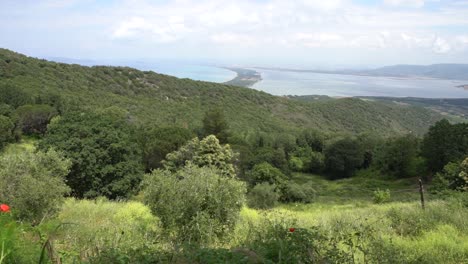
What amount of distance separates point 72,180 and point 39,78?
174ft

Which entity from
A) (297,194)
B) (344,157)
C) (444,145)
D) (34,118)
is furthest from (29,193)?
(344,157)

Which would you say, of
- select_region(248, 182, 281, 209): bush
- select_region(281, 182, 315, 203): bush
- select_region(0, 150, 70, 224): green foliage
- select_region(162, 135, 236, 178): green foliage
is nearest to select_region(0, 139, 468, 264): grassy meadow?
select_region(0, 150, 70, 224): green foliage

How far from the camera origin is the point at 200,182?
806 cm

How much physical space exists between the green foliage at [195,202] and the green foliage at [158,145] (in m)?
24.4

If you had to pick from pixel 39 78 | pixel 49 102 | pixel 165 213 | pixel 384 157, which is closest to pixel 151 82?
pixel 39 78

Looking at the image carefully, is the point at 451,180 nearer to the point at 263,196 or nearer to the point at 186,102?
the point at 263,196

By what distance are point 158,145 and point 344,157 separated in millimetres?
30251

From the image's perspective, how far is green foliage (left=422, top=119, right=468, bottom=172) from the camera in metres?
38.5

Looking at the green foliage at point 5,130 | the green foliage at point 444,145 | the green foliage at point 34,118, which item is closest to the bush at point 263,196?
the green foliage at point 444,145

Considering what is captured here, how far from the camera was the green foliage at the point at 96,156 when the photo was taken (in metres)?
19.7

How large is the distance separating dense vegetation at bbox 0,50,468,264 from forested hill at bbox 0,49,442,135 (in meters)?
0.53

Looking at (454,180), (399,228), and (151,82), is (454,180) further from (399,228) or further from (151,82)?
(151,82)

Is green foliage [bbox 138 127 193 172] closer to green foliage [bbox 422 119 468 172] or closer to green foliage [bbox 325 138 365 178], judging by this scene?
green foliage [bbox 325 138 365 178]

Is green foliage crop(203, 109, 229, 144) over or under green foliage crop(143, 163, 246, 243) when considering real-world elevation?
under
